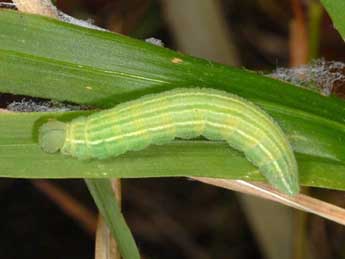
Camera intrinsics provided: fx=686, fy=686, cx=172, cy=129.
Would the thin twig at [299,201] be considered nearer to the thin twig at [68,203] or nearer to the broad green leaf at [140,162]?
the broad green leaf at [140,162]

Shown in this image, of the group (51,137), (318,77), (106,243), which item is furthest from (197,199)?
(51,137)

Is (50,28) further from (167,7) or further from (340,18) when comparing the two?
(167,7)

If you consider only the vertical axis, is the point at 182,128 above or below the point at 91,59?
below

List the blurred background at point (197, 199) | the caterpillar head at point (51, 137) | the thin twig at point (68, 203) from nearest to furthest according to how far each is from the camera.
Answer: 1. the caterpillar head at point (51, 137)
2. the blurred background at point (197, 199)
3. the thin twig at point (68, 203)

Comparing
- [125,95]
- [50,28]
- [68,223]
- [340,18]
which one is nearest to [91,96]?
[125,95]

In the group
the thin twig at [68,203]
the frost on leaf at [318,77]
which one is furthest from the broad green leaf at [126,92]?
the thin twig at [68,203]

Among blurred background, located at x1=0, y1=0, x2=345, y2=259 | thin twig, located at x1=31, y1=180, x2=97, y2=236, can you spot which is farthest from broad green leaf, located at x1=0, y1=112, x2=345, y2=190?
thin twig, located at x1=31, y1=180, x2=97, y2=236
